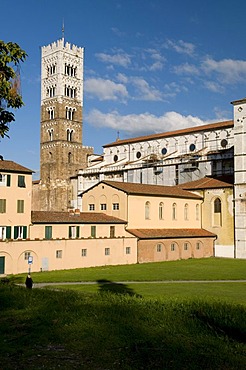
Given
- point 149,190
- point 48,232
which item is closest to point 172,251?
point 149,190

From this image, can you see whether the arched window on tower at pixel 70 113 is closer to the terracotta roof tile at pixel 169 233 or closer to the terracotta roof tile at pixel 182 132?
the terracotta roof tile at pixel 182 132

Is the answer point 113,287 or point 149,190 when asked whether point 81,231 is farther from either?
point 113,287

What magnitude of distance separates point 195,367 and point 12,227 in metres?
31.9

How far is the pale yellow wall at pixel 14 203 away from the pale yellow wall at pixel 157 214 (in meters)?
12.7

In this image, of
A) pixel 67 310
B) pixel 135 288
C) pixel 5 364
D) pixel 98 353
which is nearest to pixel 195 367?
pixel 98 353

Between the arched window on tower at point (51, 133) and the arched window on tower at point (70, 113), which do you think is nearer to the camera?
the arched window on tower at point (51, 133)

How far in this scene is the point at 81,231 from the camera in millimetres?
45031

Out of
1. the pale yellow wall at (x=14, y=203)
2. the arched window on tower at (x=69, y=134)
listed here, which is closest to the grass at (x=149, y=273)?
the pale yellow wall at (x=14, y=203)

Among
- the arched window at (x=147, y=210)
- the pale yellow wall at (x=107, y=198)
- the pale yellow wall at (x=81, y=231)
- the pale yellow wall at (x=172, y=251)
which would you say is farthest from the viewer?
the arched window at (x=147, y=210)

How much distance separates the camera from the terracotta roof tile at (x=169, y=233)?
48981 mm

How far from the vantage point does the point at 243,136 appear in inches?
2149

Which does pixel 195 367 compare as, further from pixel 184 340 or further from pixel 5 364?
pixel 5 364

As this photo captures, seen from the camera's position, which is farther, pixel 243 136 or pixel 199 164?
pixel 199 164

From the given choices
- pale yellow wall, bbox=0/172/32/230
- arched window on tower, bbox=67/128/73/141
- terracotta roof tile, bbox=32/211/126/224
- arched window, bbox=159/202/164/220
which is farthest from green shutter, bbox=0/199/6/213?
arched window on tower, bbox=67/128/73/141
